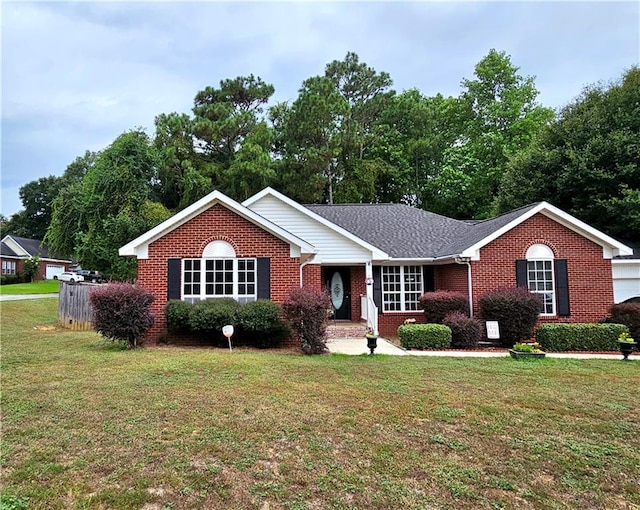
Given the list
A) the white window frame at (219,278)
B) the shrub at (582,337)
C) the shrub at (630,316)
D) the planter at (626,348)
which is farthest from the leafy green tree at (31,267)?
the planter at (626,348)

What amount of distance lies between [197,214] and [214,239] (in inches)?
34.9

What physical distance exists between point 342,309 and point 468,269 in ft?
16.8

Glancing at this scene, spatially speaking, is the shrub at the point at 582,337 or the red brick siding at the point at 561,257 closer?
the shrub at the point at 582,337

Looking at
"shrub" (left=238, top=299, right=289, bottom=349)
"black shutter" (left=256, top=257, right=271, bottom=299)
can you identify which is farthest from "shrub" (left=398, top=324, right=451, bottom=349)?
"black shutter" (left=256, top=257, right=271, bottom=299)

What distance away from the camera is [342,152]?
1254 inches

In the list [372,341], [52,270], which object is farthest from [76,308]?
[52,270]

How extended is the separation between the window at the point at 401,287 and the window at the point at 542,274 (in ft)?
12.7

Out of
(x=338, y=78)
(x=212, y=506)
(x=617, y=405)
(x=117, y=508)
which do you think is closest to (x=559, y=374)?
(x=617, y=405)

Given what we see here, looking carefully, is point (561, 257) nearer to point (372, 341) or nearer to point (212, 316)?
point (372, 341)

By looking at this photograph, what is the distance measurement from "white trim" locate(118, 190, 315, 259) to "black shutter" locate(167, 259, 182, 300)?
2.51 ft

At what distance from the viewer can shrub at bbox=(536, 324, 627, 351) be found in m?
11.6

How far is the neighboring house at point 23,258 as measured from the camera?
4678 centimetres

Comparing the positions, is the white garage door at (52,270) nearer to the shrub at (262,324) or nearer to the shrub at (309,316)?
the shrub at (262,324)

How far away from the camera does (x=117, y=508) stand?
327cm
